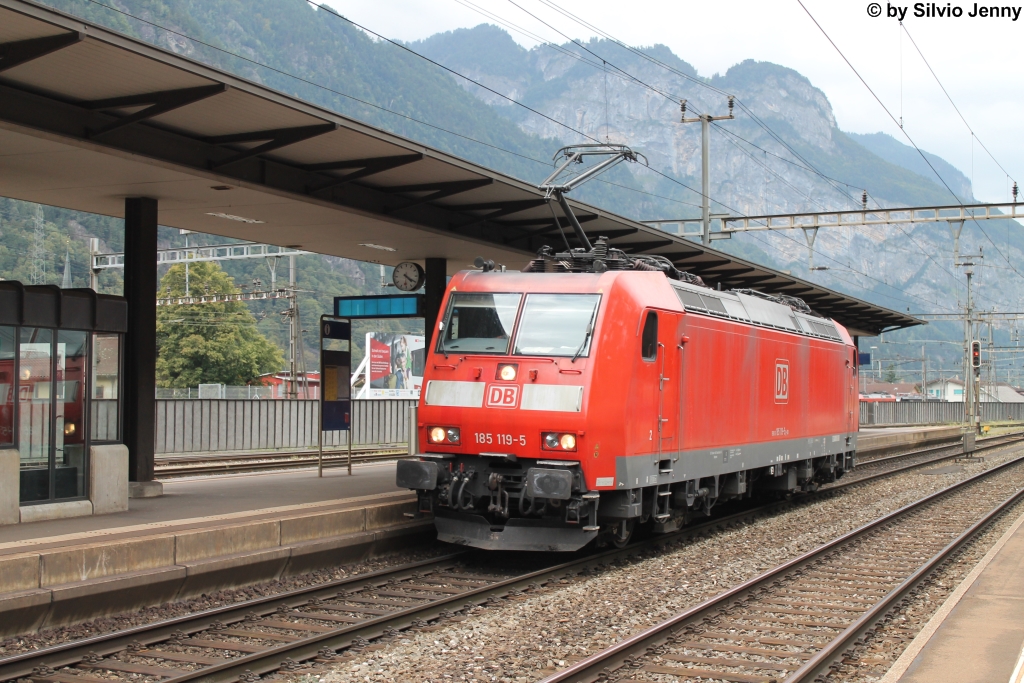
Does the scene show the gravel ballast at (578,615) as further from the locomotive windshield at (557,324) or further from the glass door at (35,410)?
the glass door at (35,410)

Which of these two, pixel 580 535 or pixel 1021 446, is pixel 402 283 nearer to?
pixel 580 535

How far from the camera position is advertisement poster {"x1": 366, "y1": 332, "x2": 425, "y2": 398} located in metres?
76.1

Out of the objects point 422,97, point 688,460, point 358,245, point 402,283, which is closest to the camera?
point 688,460

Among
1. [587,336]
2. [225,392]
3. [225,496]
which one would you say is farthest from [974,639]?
[225,392]

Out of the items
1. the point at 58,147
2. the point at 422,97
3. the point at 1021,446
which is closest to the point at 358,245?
the point at 58,147

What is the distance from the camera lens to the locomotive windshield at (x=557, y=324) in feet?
38.0

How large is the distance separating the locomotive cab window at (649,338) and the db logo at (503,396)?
5.14 ft

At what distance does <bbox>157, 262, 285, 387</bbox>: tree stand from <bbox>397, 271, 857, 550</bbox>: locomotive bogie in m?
48.6

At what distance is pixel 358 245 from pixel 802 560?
9.74 m

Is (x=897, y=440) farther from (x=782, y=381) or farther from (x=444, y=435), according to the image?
(x=444, y=435)

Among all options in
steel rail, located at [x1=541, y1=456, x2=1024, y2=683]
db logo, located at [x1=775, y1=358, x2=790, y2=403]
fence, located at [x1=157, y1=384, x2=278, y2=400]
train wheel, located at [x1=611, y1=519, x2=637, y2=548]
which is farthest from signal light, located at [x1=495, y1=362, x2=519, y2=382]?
fence, located at [x1=157, y1=384, x2=278, y2=400]

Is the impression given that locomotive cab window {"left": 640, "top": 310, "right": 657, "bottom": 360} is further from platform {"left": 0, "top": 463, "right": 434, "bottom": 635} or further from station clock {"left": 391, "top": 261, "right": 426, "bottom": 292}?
station clock {"left": 391, "top": 261, "right": 426, "bottom": 292}

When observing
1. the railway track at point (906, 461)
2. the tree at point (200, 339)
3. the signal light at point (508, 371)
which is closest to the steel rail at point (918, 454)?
the railway track at point (906, 461)

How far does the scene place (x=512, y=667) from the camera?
7.50 meters
